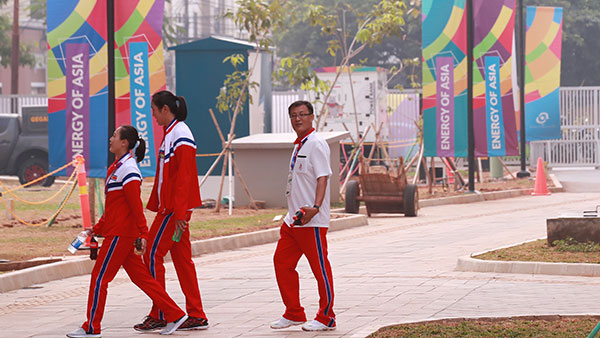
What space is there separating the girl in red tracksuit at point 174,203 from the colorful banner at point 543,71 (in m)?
27.6

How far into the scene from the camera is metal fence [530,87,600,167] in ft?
141

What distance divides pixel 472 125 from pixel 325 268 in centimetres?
1822

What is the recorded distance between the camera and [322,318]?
824 cm

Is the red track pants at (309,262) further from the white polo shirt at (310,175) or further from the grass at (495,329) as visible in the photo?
the grass at (495,329)

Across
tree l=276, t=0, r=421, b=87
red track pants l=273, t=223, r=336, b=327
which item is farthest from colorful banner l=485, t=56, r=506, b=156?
tree l=276, t=0, r=421, b=87

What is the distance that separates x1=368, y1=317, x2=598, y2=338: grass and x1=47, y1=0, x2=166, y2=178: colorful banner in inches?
356

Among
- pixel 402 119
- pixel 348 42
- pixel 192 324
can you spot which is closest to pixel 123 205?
pixel 192 324

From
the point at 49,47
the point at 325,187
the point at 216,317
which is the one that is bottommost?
the point at 216,317

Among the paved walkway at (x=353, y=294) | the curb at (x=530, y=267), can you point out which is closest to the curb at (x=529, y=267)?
the curb at (x=530, y=267)

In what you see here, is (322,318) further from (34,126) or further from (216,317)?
(34,126)

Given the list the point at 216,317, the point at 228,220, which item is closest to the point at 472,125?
the point at 228,220

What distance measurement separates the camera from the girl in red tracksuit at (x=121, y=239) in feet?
26.4

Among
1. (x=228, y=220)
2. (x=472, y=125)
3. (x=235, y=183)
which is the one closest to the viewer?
(x=228, y=220)

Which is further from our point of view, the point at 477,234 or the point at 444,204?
the point at 444,204
